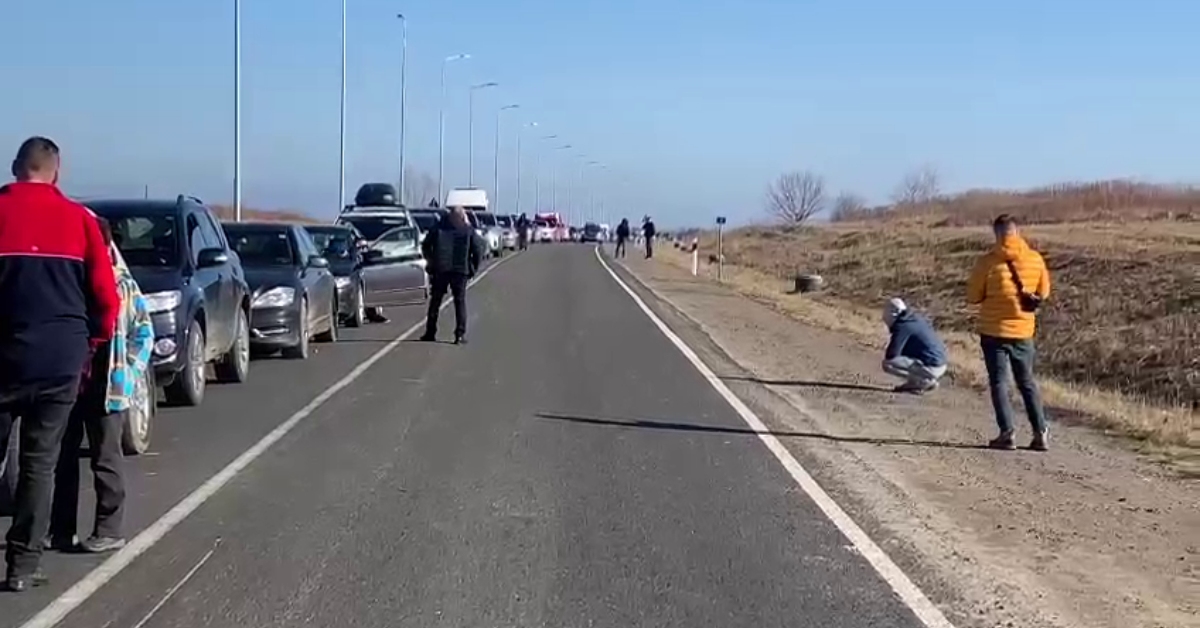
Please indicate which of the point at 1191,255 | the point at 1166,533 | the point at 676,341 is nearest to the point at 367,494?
the point at 1166,533

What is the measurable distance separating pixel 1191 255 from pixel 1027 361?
31.6 metres

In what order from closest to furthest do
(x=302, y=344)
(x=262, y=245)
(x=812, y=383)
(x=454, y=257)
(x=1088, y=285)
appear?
(x=812, y=383)
(x=302, y=344)
(x=262, y=245)
(x=454, y=257)
(x=1088, y=285)

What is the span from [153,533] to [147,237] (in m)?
6.22

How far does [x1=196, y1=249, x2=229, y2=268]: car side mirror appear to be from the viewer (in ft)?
48.3

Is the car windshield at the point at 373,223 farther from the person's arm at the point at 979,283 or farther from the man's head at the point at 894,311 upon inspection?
the person's arm at the point at 979,283

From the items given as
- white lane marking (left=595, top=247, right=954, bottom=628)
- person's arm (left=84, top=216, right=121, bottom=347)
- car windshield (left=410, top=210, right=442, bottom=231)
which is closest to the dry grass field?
white lane marking (left=595, top=247, right=954, bottom=628)

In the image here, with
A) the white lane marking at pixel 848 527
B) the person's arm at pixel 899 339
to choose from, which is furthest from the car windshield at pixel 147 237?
the person's arm at pixel 899 339

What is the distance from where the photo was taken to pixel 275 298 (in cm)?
1931

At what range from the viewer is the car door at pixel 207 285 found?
48.7ft

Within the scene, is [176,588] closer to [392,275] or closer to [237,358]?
[237,358]

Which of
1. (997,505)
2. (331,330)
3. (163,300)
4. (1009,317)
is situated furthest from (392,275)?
(997,505)

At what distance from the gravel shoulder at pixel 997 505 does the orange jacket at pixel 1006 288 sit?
100cm

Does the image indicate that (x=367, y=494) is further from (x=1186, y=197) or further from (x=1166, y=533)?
(x=1186, y=197)

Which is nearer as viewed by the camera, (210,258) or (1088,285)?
(210,258)
